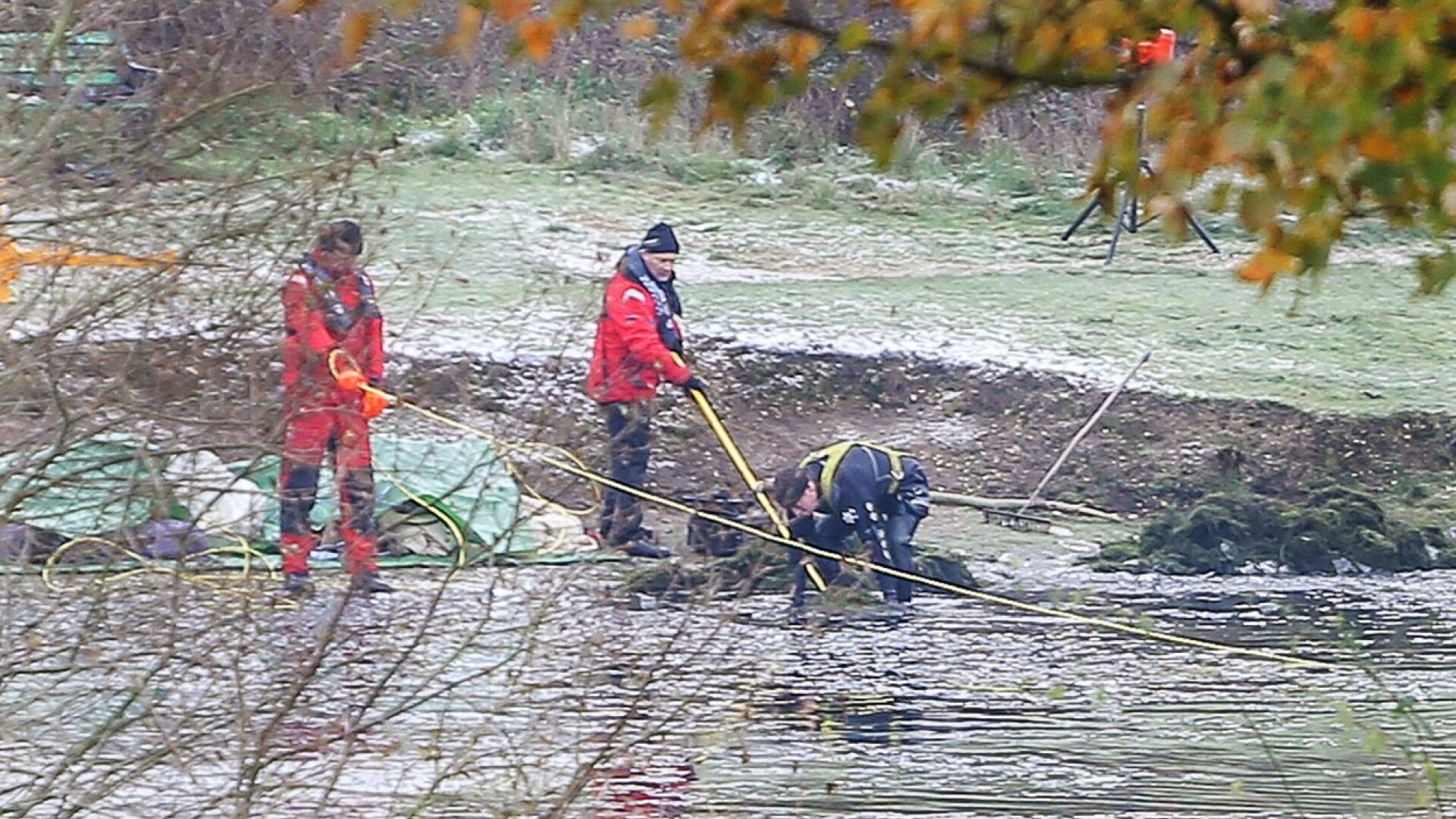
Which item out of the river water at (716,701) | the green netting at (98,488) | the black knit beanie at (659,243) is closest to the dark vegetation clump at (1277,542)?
the river water at (716,701)

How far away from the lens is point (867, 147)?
8.77 ft

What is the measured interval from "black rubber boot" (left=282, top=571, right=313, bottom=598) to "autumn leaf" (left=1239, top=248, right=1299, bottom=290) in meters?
4.05

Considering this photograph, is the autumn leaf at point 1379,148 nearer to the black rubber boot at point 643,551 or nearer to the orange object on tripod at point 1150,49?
the orange object on tripod at point 1150,49

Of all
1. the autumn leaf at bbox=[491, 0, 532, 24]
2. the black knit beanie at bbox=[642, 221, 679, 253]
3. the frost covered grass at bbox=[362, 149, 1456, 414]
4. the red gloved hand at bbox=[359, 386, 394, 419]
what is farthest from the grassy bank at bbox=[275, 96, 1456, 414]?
the autumn leaf at bbox=[491, 0, 532, 24]

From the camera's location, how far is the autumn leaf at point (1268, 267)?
2.24 m

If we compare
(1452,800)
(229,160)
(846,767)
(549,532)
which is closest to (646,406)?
(549,532)

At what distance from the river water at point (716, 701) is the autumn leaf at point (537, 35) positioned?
2842 mm

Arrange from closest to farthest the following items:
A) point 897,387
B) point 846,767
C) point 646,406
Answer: point 846,767 < point 646,406 < point 897,387

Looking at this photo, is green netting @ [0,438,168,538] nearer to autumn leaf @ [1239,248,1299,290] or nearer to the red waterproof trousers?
the red waterproof trousers

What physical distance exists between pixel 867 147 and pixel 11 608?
10.5 feet

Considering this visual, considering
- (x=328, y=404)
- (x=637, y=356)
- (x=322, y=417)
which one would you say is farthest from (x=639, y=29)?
(x=637, y=356)

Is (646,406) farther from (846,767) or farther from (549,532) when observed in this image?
(846,767)

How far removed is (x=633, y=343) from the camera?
12.6 m

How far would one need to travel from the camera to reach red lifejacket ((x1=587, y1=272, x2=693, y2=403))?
12.3m
